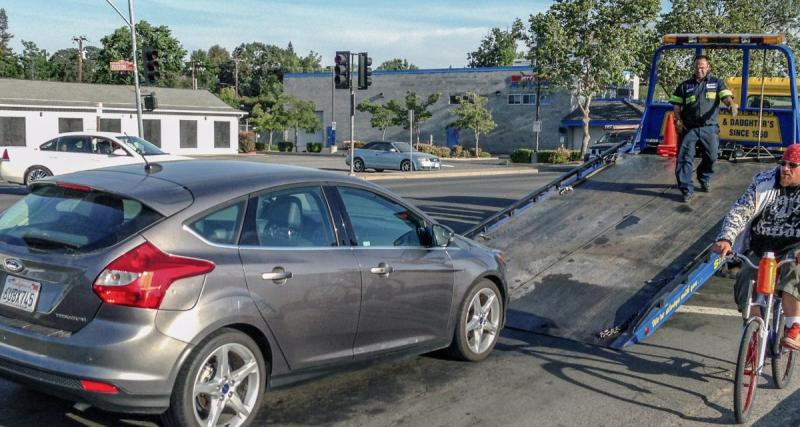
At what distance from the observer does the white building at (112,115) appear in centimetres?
4369

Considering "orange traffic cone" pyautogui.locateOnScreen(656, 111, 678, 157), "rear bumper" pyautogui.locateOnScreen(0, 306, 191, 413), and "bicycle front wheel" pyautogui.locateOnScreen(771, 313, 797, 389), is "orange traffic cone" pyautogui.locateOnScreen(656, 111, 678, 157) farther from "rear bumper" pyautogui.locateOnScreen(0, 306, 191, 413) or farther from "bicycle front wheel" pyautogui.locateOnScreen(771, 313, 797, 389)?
"rear bumper" pyautogui.locateOnScreen(0, 306, 191, 413)

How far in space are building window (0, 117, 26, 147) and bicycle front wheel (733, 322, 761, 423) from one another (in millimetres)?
44219

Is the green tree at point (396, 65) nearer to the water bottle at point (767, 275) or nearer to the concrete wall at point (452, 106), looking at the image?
the concrete wall at point (452, 106)

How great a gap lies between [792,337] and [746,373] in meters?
0.52

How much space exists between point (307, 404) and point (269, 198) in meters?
1.37

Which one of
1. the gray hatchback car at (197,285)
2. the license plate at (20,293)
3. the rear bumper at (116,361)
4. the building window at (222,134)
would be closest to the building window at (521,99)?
the building window at (222,134)

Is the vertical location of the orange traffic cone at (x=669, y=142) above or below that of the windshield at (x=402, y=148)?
above

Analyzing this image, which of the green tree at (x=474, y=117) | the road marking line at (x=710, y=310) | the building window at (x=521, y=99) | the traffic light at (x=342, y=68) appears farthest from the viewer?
the building window at (x=521, y=99)

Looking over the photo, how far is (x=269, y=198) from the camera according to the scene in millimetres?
4770

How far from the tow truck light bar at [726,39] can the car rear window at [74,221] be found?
8.51 metres

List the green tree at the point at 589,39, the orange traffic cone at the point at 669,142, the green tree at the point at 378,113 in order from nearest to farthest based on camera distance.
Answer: the orange traffic cone at the point at 669,142 < the green tree at the point at 589,39 < the green tree at the point at 378,113

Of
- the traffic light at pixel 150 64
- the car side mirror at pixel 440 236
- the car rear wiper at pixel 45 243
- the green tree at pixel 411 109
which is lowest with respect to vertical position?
the car side mirror at pixel 440 236

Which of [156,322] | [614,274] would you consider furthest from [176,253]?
[614,274]

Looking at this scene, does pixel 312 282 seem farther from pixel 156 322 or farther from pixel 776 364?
pixel 776 364
